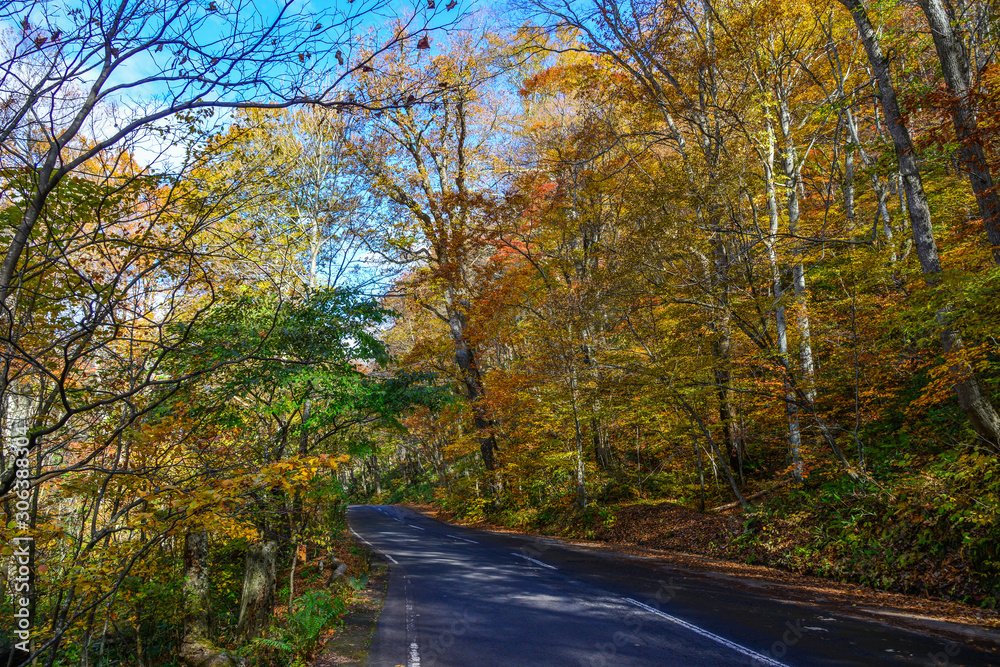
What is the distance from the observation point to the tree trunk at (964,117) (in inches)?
258

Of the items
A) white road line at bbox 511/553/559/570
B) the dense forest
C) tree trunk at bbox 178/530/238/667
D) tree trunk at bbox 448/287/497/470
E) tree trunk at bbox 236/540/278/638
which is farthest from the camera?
tree trunk at bbox 448/287/497/470

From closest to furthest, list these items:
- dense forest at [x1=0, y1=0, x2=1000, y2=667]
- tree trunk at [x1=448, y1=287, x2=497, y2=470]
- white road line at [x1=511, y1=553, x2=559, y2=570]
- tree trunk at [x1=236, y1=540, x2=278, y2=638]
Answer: dense forest at [x1=0, y1=0, x2=1000, y2=667]
tree trunk at [x1=236, y1=540, x2=278, y2=638]
white road line at [x1=511, y1=553, x2=559, y2=570]
tree trunk at [x1=448, y1=287, x2=497, y2=470]

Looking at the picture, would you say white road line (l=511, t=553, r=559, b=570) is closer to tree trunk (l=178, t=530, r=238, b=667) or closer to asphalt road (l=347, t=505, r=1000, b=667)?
asphalt road (l=347, t=505, r=1000, b=667)

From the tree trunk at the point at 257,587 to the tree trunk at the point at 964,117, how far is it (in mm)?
12021

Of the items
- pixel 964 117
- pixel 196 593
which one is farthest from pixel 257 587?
pixel 964 117

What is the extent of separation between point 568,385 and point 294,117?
10473 millimetres

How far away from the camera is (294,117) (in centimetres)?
1218

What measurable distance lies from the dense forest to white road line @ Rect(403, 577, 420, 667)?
4.07 ft

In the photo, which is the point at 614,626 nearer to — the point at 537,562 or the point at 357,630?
the point at 357,630

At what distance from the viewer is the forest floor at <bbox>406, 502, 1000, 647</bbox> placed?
5.85 meters

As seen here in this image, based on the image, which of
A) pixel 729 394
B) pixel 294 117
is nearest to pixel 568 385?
pixel 729 394

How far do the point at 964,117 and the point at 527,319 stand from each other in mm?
13454

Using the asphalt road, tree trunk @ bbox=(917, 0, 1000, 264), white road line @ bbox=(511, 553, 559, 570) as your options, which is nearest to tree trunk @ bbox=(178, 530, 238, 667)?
the asphalt road

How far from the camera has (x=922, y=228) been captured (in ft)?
25.1
